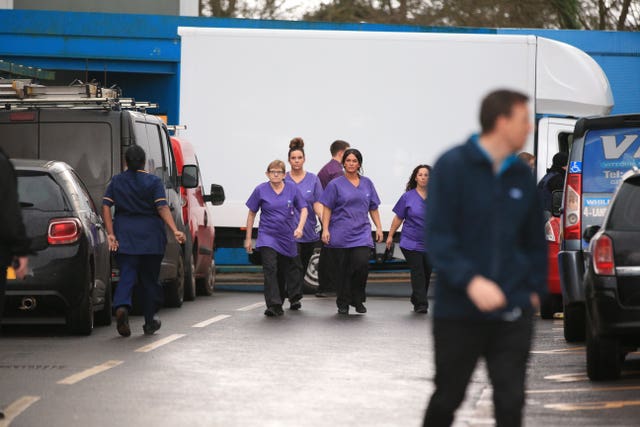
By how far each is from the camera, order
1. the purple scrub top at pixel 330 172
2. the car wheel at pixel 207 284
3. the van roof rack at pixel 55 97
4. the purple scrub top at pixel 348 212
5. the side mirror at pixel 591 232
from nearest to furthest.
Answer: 1. the side mirror at pixel 591 232
2. the van roof rack at pixel 55 97
3. the purple scrub top at pixel 348 212
4. the purple scrub top at pixel 330 172
5. the car wheel at pixel 207 284

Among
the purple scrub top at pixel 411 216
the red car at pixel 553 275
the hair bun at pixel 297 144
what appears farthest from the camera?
the hair bun at pixel 297 144

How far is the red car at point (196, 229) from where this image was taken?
18812 mm

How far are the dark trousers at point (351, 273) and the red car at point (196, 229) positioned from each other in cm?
223

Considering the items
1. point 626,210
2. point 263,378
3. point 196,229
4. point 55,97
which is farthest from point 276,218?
point 626,210

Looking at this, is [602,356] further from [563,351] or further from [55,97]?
[55,97]

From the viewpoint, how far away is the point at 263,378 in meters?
10.6

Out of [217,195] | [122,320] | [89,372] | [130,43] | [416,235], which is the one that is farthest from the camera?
[130,43]

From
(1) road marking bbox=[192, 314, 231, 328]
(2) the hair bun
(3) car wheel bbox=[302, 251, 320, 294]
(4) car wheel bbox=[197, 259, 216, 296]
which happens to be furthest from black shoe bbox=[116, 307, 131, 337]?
(3) car wheel bbox=[302, 251, 320, 294]

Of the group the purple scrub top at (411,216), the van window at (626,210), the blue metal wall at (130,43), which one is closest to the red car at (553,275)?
the purple scrub top at (411,216)

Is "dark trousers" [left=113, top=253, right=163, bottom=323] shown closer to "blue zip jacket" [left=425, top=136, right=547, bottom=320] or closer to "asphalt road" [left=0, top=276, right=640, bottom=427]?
"asphalt road" [left=0, top=276, right=640, bottom=427]

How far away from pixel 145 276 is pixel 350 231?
356 cm

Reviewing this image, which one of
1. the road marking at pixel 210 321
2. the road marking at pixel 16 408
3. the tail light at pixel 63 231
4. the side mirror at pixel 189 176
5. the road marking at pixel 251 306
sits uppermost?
the side mirror at pixel 189 176

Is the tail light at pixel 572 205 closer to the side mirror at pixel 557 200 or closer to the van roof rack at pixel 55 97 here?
the side mirror at pixel 557 200

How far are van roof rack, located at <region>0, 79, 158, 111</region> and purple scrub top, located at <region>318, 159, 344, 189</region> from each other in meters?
3.27
